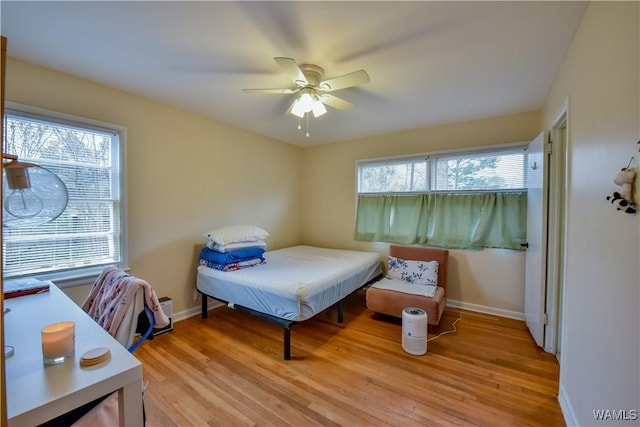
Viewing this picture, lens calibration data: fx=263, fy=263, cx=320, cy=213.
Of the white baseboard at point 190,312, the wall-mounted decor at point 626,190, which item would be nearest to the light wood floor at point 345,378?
the white baseboard at point 190,312

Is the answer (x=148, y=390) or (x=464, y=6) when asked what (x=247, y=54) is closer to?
(x=464, y=6)

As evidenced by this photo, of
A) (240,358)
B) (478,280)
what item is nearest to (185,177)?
(240,358)

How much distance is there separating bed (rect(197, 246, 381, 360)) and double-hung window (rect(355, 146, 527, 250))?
0.74 metres

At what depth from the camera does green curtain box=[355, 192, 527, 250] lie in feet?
10.1

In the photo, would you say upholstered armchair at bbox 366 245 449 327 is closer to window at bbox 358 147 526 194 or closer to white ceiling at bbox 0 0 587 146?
window at bbox 358 147 526 194

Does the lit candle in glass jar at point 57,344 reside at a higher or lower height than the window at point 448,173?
lower

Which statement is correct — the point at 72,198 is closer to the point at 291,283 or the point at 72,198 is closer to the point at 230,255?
the point at 230,255

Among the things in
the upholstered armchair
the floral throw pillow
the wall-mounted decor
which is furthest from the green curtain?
the wall-mounted decor

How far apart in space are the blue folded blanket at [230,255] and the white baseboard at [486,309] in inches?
102

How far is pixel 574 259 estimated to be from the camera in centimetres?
165

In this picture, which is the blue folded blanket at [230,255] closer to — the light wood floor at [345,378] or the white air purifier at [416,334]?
the light wood floor at [345,378]

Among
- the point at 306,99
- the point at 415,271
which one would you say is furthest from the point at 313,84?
the point at 415,271

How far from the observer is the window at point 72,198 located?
6.85 ft

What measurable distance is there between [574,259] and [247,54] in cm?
262
